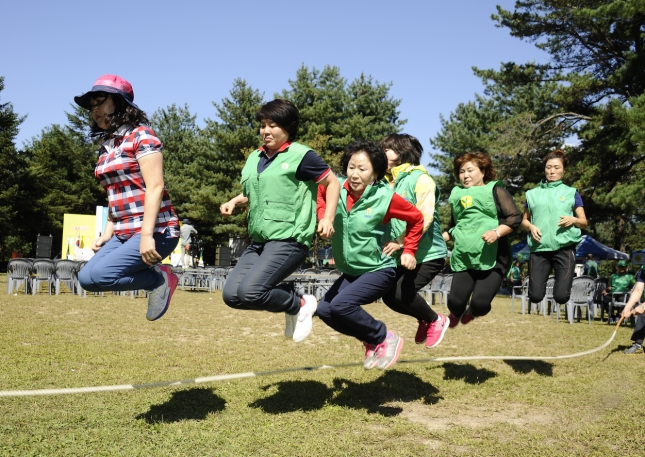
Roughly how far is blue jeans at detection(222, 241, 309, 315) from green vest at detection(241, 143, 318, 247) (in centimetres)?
9

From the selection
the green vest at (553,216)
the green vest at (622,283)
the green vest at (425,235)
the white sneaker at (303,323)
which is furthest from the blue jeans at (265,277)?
the green vest at (622,283)

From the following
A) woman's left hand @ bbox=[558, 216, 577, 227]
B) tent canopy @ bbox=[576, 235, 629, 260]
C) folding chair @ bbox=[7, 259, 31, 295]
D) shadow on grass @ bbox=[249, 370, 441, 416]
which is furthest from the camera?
tent canopy @ bbox=[576, 235, 629, 260]

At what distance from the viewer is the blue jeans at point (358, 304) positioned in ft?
15.3

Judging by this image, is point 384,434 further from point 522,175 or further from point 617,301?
point 522,175

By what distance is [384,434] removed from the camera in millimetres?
4215

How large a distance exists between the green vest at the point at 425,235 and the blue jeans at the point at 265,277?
112 centimetres

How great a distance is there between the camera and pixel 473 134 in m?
44.8

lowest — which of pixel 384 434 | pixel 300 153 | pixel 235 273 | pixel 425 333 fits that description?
pixel 384 434

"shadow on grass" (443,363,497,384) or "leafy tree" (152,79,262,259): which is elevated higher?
"leafy tree" (152,79,262,259)

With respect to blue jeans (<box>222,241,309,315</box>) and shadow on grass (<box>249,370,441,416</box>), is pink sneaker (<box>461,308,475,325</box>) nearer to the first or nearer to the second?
shadow on grass (<box>249,370,441,416</box>)

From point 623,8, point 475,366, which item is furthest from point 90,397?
point 623,8

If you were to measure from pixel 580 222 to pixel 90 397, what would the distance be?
5.14 m

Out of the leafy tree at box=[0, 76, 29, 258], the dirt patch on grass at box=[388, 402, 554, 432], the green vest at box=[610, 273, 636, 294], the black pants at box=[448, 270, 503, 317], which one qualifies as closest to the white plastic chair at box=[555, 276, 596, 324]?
the green vest at box=[610, 273, 636, 294]

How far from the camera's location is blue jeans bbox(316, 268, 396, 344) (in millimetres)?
4656
